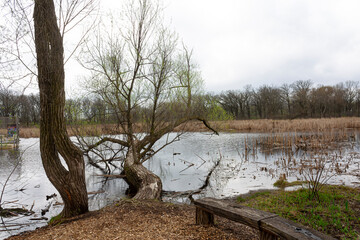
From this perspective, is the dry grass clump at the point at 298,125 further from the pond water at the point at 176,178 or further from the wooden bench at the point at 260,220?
the wooden bench at the point at 260,220

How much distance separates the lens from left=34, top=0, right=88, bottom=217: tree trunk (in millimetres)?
4398

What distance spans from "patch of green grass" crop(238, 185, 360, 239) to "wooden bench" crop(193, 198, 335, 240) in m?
1.69

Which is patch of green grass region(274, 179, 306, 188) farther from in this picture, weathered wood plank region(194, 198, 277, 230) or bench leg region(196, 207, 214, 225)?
weathered wood plank region(194, 198, 277, 230)

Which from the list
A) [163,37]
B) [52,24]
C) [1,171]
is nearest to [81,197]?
[52,24]

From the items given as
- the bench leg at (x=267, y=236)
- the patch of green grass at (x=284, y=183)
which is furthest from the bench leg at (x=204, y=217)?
the patch of green grass at (x=284, y=183)

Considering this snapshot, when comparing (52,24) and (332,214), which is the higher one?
(52,24)

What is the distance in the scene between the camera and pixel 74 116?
8.98 m

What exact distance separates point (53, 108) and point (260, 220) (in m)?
3.90

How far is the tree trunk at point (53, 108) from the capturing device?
4398 millimetres

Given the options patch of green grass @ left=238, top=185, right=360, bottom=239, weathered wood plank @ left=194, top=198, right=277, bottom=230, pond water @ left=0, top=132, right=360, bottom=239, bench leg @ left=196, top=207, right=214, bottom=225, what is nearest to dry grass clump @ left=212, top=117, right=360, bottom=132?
pond water @ left=0, top=132, right=360, bottom=239

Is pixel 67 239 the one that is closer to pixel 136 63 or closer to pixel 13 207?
pixel 13 207

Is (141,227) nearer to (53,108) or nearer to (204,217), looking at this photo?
(204,217)

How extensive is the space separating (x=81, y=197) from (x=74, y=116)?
15.5 feet

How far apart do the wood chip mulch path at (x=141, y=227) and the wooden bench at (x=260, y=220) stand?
0.90ft
